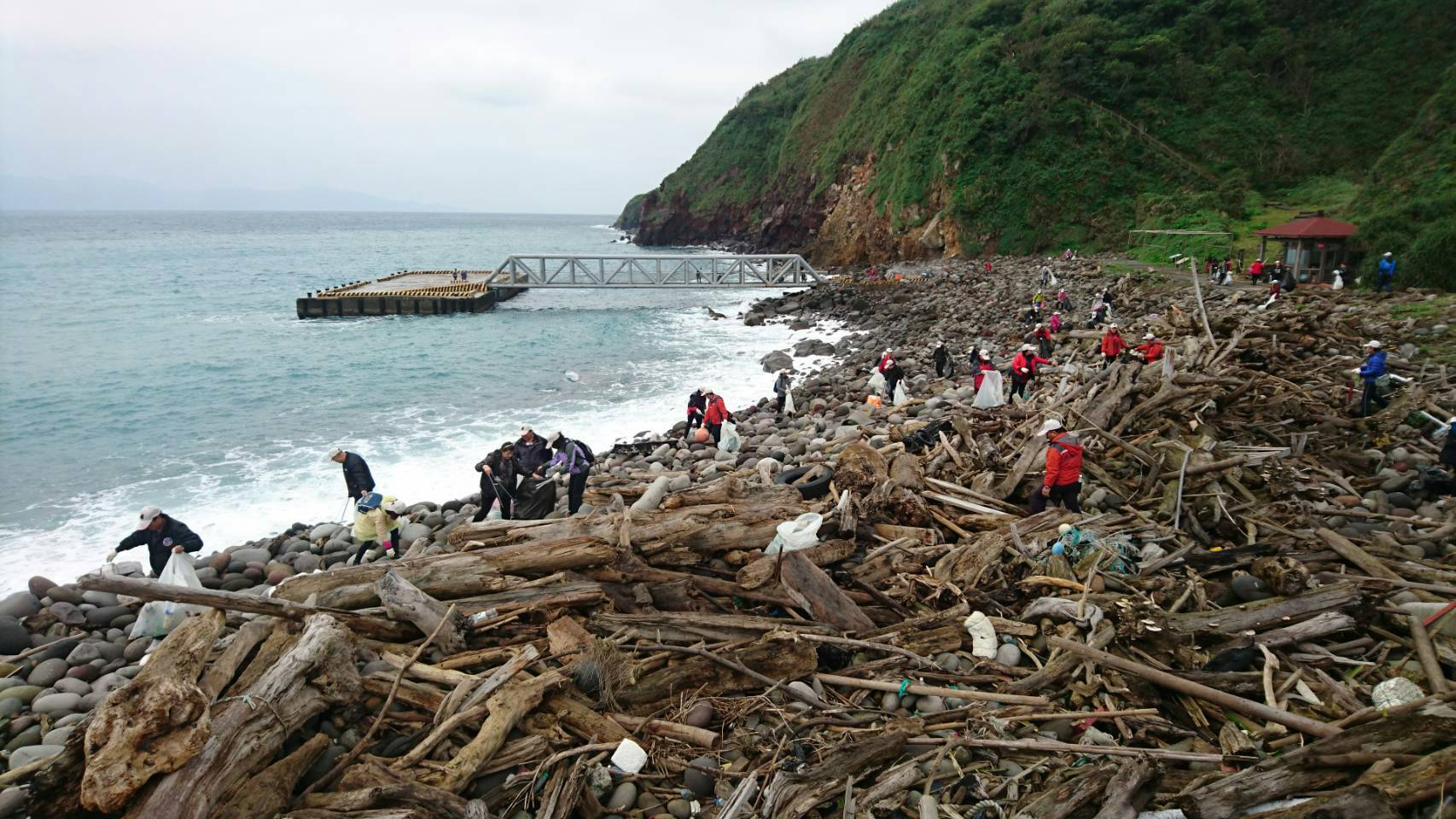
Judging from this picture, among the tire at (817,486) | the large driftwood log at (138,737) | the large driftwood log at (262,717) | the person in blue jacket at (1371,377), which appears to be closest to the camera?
the large driftwood log at (138,737)

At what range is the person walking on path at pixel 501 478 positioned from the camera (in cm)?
1037

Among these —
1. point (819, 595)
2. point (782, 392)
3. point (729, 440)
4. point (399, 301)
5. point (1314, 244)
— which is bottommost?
point (729, 440)

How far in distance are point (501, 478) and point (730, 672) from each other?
19.9 ft

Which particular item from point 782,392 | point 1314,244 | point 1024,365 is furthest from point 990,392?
point 1314,244

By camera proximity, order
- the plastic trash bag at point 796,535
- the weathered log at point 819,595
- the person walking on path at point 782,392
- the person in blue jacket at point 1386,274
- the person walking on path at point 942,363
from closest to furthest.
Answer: the weathered log at point 819,595
the plastic trash bag at point 796,535
the person walking on path at point 782,392
the person in blue jacket at point 1386,274
the person walking on path at point 942,363

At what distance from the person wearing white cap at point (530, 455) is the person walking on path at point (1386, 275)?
858 inches

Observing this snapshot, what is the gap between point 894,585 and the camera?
679cm

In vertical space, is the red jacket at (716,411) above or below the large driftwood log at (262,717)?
above

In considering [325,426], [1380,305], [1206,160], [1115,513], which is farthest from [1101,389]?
[1206,160]

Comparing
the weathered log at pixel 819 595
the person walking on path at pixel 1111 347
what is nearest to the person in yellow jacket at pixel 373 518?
the weathered log at pixel 819 595

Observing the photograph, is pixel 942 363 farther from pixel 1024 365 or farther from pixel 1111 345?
pixel 1111 345

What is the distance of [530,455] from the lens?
10727mm

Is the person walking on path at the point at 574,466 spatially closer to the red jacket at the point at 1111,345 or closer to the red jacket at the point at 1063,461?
the red jacket at the point at 1063,461

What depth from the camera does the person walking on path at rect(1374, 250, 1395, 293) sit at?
18062 millimetres
